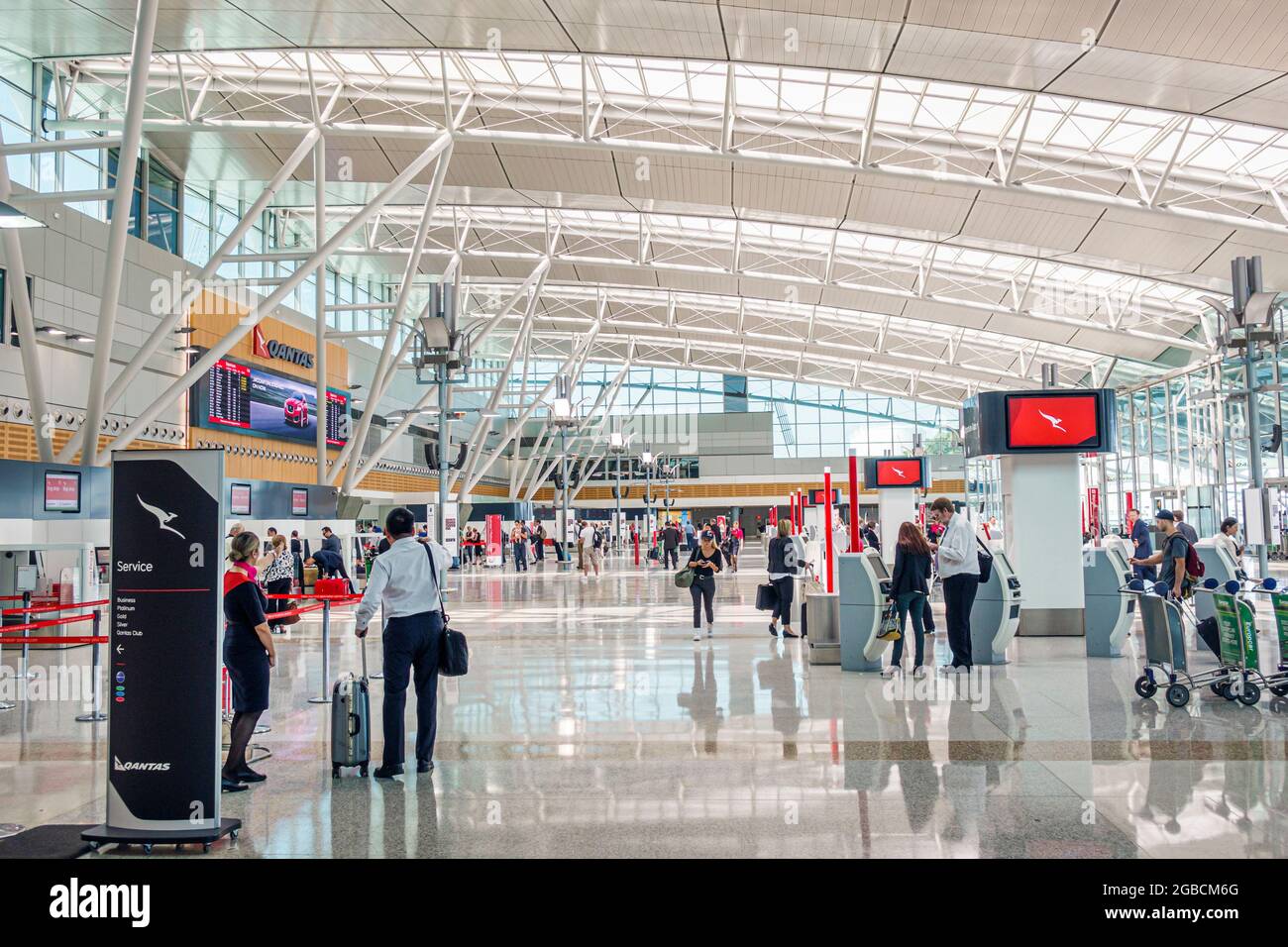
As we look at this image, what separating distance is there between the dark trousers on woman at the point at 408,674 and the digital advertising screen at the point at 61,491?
12.0 meters

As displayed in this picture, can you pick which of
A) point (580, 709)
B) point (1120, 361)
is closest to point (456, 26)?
point (580, 709)

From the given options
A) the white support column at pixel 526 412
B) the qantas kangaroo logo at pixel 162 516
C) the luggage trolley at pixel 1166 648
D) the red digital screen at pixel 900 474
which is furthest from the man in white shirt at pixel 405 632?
the white support column at pixel 526 412

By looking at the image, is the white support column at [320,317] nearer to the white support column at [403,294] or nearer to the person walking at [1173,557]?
the white support column at [403,294]

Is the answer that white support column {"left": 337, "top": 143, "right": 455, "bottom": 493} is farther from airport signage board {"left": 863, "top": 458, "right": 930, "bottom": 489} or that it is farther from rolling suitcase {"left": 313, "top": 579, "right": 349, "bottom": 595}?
rolling suitcase {"left": 313, "top": 579, "right": 349, "bottom": 595}

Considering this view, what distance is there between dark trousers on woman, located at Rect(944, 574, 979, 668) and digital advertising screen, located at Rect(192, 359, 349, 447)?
21227 mm

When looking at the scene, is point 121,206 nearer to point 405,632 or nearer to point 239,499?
point 239,499

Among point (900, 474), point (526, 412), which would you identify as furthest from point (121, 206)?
point (526, 412)

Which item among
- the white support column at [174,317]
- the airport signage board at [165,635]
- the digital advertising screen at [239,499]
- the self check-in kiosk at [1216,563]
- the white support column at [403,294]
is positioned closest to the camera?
the airport signage board at [165,635]

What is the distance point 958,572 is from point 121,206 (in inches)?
533

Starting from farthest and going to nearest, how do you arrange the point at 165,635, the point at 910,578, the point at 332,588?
the point at 910,578, the point at 332,588, the point at 165,635

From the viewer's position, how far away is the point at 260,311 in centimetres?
1994

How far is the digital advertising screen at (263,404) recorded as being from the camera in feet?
91.2

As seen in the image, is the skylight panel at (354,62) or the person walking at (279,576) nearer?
the person walking at (279,576)

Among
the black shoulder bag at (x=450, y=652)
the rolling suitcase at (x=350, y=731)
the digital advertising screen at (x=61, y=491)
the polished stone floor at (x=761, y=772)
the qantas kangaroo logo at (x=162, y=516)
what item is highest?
the digital advertising screen at (x=61, y=491)
